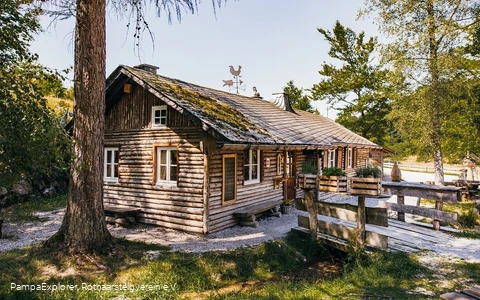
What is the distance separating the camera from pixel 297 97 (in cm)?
3238

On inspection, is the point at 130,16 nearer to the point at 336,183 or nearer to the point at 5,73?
the point at 5,73

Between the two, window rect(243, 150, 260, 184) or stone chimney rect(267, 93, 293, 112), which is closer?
window rect(243, 150, 260, 184)

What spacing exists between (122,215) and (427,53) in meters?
16.1

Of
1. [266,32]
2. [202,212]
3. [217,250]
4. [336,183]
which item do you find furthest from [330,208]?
[266,32]

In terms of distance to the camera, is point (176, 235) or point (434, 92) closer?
point (176, 235)

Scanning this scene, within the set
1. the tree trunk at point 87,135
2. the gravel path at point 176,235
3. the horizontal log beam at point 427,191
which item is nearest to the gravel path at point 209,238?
the gravel path at point 176,235

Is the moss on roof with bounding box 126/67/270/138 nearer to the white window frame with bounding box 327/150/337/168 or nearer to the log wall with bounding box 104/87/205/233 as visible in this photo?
the log wall with bounding box 104/87/205/233

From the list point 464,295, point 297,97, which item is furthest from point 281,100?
point 464,295

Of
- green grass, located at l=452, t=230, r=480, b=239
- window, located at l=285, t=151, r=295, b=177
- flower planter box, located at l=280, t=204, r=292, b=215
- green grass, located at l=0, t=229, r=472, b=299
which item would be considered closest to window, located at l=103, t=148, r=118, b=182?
green grass, located at l=0, t=229, r=472, b=299

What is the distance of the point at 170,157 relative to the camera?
970cm

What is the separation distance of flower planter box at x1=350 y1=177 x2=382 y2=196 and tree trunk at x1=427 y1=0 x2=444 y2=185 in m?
10.6

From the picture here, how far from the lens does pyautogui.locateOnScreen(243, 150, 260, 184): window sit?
10.5m

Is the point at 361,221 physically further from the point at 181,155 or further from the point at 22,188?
the point at 22,188

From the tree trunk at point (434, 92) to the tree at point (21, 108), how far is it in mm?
15650
